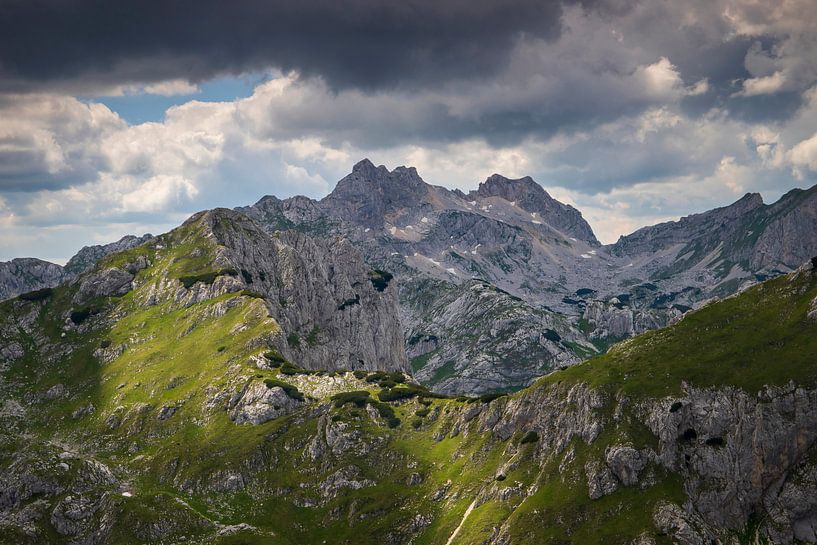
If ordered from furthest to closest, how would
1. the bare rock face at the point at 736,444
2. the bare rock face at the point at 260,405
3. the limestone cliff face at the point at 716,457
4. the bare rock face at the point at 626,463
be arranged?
1. the bare rock face at the point at 260,405
2. the bare rock face at the point at 626,463
3. the bare rock face at the point at 736,444
4. the limestone cliff face at the point at 716,457

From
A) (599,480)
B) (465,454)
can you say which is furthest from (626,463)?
(465,454)

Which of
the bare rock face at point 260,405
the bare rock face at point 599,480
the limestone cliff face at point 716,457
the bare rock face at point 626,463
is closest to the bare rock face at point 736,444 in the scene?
the limestone cliff face at point 716,457

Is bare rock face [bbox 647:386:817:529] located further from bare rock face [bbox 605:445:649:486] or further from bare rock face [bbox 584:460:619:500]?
bare rock face [bbox 584:460:619:500]

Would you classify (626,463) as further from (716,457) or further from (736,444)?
(736,444)

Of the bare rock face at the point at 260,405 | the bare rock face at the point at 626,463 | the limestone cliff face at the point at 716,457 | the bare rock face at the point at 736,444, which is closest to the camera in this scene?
the limestone cliff face at the point at 716,457

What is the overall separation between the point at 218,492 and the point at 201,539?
19274 millimetres

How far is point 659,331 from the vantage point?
146m

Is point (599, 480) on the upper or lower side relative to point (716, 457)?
lower

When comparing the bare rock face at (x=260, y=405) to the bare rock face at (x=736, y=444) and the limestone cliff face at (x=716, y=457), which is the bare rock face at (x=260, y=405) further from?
the bare rock face at (x=736, y=444)

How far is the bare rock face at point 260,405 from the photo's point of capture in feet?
575

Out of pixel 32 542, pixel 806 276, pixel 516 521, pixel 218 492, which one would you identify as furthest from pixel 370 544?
pixel 806 276

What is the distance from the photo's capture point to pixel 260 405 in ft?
581

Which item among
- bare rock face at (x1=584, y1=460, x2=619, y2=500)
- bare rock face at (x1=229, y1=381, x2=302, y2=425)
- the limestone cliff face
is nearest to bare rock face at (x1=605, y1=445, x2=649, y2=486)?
the limestone cliff face

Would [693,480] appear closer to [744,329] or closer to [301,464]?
[744,329]
